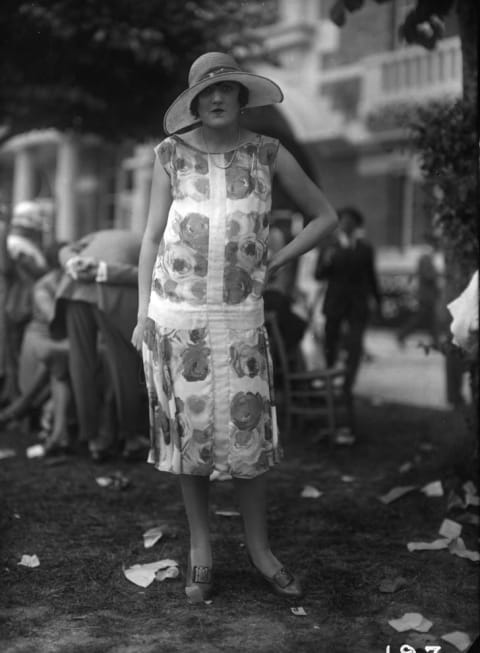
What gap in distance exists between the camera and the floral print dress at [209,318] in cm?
333

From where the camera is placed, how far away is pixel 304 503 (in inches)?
195

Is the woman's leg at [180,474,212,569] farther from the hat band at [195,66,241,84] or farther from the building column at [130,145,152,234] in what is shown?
the building column at [130,145,152,234]

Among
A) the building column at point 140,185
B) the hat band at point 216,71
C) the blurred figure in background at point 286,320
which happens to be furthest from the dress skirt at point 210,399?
the building column at point 140,185

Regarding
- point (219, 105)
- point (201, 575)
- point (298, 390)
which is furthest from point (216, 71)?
point (298, 390)

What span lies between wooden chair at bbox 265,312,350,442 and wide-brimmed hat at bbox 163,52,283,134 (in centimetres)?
339

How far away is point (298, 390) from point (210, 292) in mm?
3822

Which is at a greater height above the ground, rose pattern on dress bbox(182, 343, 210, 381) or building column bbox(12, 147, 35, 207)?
building column bbox(12, 147, 35, 207)

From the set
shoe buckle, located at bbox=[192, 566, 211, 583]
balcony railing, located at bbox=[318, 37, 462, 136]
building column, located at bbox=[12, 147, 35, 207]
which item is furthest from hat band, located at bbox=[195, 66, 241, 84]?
building column, located at bbox=[12, 147, 35, 207]

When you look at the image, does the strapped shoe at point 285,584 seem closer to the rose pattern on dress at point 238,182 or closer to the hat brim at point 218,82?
the rose pattern on dress at point 238,182

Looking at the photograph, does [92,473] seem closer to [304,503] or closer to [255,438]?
[304,503]

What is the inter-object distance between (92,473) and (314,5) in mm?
14989

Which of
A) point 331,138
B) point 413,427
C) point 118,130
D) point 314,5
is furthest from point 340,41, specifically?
point 413,427

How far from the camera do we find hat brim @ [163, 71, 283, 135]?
130 inches

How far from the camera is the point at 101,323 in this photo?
5.74m
